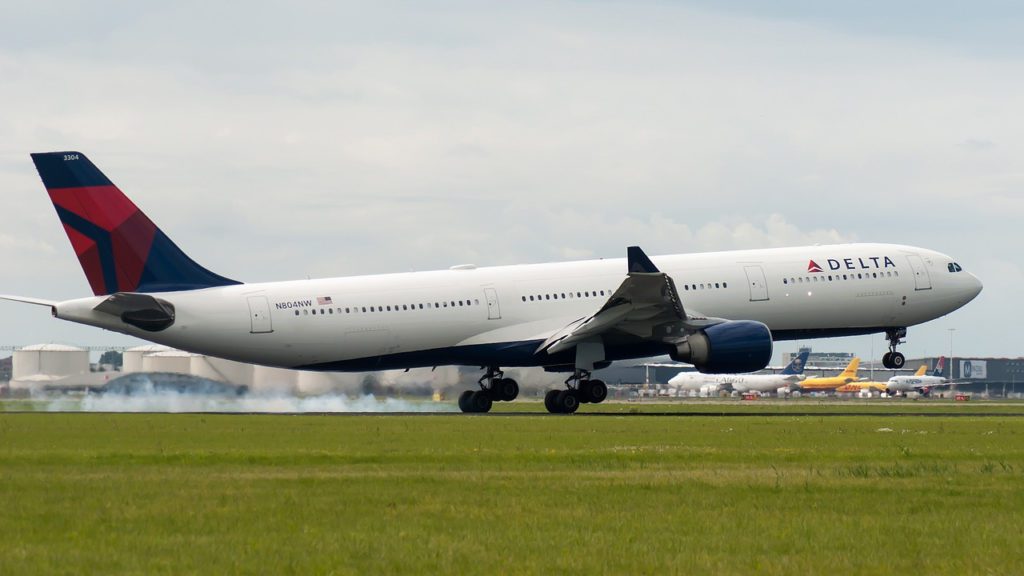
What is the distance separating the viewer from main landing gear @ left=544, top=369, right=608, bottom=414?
53812mm

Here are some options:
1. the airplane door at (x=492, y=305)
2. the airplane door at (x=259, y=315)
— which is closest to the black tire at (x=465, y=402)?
the airplane door at (x=492, y=305)

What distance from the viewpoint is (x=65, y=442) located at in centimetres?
3344

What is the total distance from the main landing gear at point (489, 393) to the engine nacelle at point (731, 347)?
8965mm

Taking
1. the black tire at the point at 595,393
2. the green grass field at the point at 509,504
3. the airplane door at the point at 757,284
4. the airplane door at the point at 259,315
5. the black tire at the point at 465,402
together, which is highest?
the airplane door at the point at 757,284

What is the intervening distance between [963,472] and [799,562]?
11519mm

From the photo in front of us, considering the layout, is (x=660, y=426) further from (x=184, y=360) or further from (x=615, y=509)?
(x=184, y=360)

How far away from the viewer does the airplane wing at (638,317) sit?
166ft

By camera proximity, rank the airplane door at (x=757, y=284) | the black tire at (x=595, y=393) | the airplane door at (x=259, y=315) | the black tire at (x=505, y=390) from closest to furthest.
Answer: the airplane door at (x=259, y=315) < the black tire at (x=595, y=393) < the airplane door at (x=757, y=284) < the black tire at (x=505, y=390)

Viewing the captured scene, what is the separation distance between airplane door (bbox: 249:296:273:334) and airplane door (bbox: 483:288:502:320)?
830 cm

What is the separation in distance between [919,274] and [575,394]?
15.5m

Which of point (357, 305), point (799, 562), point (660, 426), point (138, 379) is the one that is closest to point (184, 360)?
point (138, 379)

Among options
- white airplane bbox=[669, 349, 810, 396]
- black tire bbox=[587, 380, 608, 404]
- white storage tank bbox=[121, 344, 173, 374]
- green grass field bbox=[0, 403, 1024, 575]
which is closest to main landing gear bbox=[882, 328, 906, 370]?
black tire bbox=[587, 380, 608, 404]

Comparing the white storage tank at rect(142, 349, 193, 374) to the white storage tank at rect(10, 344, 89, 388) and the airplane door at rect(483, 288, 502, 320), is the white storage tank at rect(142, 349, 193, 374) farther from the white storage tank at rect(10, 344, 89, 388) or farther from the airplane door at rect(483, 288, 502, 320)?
the airplane door at rect(483, 288, 502, 320)

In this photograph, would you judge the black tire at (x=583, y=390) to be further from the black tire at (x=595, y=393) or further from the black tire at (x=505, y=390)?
the black tire at (x=505, y=390)
